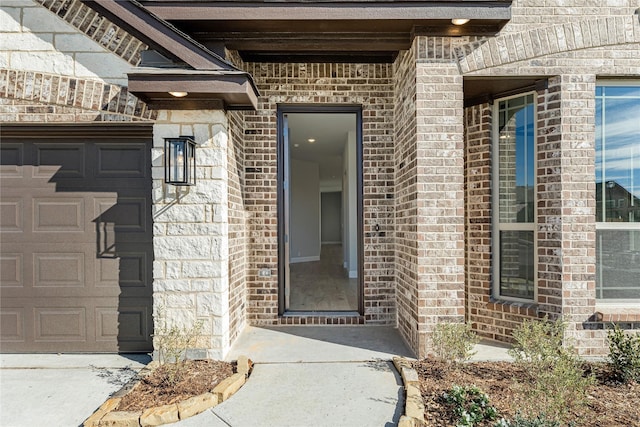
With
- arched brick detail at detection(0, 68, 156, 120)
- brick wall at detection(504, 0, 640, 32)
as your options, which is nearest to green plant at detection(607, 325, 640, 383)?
brick wall at detection(504, 0, 640, 32)

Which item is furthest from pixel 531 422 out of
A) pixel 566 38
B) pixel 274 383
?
pixel 566 38

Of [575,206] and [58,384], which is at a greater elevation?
[575,206]

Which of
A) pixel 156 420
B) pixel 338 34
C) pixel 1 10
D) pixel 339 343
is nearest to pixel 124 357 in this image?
pixel 156 420

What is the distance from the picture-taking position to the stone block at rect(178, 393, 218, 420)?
239 cm

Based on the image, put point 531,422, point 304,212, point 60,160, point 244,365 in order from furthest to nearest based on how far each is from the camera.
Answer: point 304,212 < point 60,160 < point 244,365 < point 531,422

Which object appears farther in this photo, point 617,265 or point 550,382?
point 617,265

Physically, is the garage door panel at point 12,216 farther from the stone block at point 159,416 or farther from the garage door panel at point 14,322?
the stone block at point 159,416

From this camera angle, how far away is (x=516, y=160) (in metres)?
3.59

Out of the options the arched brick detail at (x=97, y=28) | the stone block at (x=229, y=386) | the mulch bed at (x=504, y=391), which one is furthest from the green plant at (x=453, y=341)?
the arched brick detail at (x=97, y=28)

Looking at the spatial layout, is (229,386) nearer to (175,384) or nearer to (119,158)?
(175,384)

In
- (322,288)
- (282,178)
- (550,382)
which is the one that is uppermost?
(282,178)

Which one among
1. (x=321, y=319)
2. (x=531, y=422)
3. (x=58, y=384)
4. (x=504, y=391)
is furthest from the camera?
(x=321, y=319)

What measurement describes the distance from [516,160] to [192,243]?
3.39 metres

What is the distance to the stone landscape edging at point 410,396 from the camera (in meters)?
2.20
